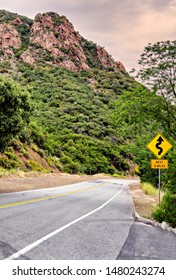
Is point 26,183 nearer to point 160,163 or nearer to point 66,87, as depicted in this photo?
point 160,163

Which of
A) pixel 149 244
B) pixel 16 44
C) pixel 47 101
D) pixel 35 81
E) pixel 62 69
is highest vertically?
pixel 16 44

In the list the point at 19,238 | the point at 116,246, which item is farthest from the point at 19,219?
the point at 116,246

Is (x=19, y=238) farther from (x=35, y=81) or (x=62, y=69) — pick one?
(x=62, y=69)

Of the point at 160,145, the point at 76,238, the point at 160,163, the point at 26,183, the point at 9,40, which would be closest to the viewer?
the point at 76,238

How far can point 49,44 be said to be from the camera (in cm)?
11631

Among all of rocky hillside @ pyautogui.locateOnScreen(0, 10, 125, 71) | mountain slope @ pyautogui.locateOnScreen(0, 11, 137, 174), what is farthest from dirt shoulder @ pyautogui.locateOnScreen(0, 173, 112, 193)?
rocky hillside @ pyautogui.locateOnScreen(0, 10, 125, 71)

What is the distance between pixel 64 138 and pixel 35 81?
25842mm

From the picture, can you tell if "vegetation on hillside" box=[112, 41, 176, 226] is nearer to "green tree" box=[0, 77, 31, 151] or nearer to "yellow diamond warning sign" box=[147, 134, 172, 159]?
"yellow diamond warning sign" box=[147, 134, 172, 159]

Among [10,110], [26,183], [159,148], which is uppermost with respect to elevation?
[10,110]

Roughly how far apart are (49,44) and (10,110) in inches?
4027

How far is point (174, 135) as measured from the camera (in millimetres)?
14992

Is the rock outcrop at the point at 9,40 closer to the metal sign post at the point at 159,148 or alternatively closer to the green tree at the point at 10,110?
the green tree at the point at 10,110

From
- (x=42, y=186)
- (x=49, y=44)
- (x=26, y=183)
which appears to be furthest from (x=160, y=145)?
(x=49, y=44)
